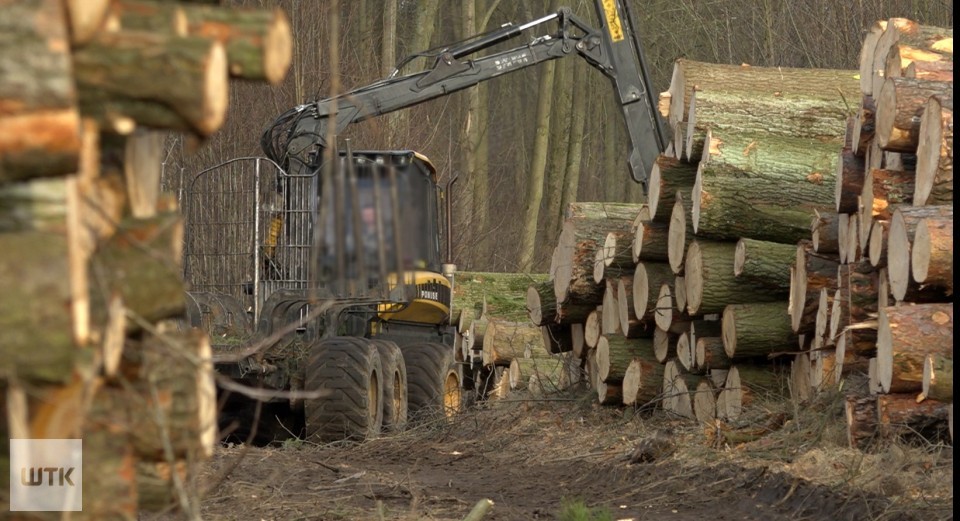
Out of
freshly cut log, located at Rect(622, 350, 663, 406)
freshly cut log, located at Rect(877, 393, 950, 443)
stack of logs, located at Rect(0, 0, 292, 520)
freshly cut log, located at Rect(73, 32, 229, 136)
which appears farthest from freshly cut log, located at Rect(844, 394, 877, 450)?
freshly cut log, located at Rect(73, 32, 229, 136)

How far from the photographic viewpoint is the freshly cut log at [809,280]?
25.3ft

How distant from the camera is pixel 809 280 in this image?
25.3 feet

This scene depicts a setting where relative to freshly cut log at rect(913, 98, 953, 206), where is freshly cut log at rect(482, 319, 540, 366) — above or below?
below

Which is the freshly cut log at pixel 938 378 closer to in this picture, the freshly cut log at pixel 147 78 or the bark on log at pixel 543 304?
the freshly cut log at pixel 147 78

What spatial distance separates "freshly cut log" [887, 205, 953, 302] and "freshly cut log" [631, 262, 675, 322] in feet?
9.71

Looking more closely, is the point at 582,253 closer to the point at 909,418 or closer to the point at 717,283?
the point at 717,283

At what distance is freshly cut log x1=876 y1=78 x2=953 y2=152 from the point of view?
675 cm

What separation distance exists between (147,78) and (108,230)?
1.46ft

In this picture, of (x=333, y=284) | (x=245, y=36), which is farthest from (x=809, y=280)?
(x=245, y=36)

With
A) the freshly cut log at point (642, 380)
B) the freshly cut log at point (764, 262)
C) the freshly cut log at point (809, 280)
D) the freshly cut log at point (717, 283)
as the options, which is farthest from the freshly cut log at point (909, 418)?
the freshly cut log at point (642, 380)

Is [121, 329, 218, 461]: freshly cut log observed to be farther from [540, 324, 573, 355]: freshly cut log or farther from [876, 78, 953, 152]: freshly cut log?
[540, 324, 573, 355]: freshly cut log

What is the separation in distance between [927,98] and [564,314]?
4.91 m

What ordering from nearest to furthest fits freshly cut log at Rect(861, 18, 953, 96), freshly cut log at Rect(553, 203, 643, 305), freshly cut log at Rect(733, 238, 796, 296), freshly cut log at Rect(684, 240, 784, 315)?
freshly cut log at Rect(861, 18, 953, 96)
freshly cut log at Rect(733, 238, 796, 296)
freshly cut log at Rect(684, 240, 784, 315)
freshly cut log at Rect(553, 203, 643, 305)

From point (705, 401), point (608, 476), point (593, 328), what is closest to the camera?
point (608, 476)
